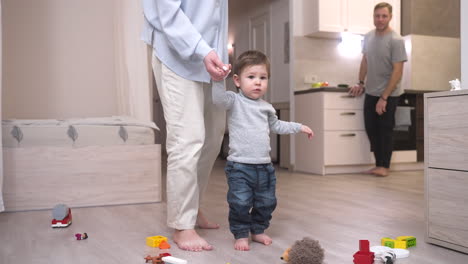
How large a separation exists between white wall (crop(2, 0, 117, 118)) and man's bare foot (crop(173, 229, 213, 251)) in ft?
7.66

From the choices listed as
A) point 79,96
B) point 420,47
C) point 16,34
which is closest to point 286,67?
point 420,47

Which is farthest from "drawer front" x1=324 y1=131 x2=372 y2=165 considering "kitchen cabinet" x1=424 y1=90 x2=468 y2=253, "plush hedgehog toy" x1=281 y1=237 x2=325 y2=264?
"plush hedgehog toy" x1=281 y1=237 x2=325 y2=264

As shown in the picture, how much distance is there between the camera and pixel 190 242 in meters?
1.69

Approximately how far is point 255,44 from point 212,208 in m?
4.16

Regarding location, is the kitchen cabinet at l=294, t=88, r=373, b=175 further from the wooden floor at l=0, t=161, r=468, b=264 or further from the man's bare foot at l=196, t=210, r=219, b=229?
the man's bare foot at l=196, t=210, r=219, b=229

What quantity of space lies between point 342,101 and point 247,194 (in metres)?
2.95

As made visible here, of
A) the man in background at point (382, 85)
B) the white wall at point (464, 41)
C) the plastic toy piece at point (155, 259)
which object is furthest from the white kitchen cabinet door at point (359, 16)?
the plastic toy piece at point (155, 259)

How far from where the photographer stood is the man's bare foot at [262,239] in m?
1.76

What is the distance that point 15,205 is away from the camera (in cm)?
248

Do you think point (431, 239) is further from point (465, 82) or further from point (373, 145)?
point (373, 145)

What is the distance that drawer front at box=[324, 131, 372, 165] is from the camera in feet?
14.3

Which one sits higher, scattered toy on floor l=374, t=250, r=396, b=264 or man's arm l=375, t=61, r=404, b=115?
man's arm l=375, t=61, r=404, b=115

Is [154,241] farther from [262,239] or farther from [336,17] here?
[336,17]

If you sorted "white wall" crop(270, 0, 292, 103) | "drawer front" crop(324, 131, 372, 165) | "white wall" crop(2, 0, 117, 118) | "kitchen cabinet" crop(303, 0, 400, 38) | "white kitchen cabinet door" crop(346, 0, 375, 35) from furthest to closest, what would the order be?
1. "white wall" crop(270, 0, 292, 103)
2. "white kitchen cabinet door" crop(346, 0, 375, 35)
3. "kitchen cabinet" crop(303, 0, 400, 38)
4. "drawer front" crop(324, 131, 372, 165)
5. "white wall" crop(2, 0, 117, 118)
